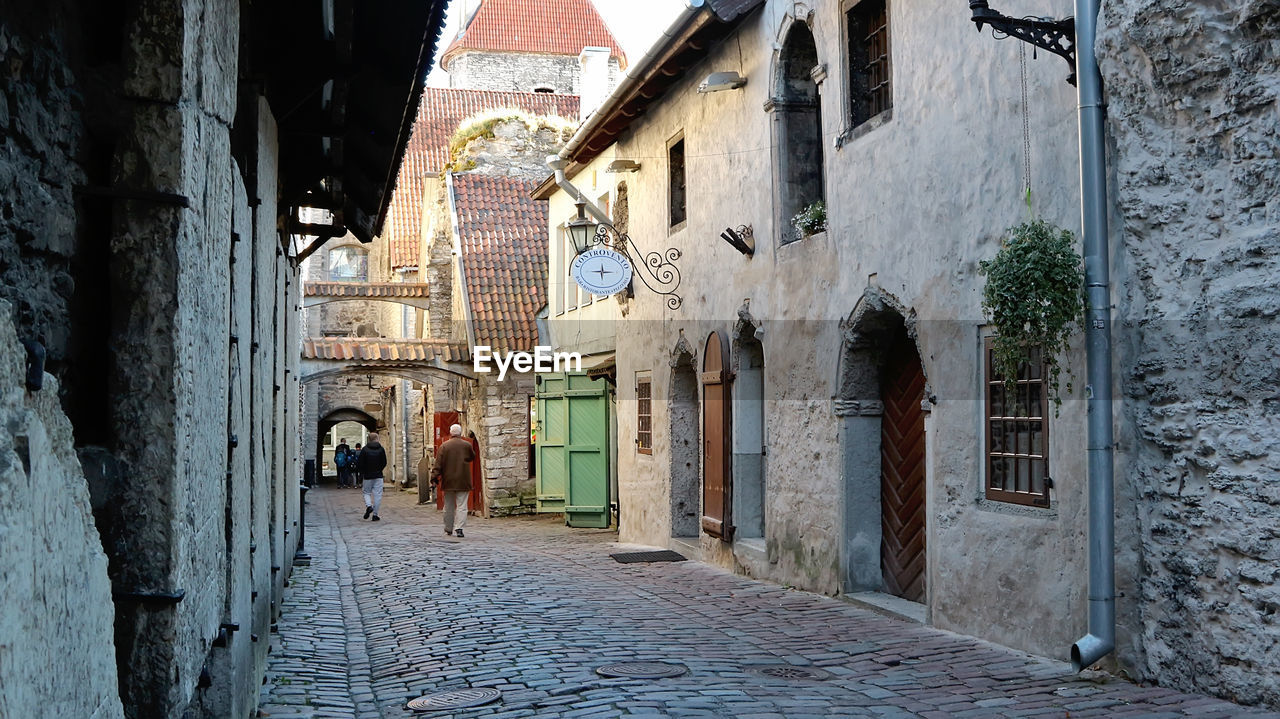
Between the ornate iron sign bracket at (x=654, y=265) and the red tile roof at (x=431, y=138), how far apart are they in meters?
19.0

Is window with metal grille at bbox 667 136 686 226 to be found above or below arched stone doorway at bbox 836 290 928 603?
above

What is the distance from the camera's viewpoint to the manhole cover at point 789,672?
6891mm

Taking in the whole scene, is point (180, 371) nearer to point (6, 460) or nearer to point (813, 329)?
point (6, 460)

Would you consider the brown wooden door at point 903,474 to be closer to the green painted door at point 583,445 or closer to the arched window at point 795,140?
the arched window at point 795,140

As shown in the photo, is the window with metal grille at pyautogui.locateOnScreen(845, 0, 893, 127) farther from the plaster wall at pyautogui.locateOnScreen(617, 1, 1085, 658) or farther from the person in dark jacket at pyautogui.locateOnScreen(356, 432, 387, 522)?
the person in dark jacket at pyautogui.locateOnScreen(356, 432, 387, 522)

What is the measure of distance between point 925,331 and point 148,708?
6.52 meters

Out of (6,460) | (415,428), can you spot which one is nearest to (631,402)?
(6,460)

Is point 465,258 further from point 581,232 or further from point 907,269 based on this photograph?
point 907,269

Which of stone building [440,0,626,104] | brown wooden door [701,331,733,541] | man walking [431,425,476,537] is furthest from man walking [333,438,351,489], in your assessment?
brown wooden door [701,331,733,541]

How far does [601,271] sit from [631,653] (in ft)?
25.3

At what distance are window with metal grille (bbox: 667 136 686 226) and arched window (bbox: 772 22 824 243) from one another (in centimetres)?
356

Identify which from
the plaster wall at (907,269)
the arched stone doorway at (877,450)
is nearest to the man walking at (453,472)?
the plaster wall at (907,269)

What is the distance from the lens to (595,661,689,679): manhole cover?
6930 millimetres

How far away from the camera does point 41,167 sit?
9.04ft
